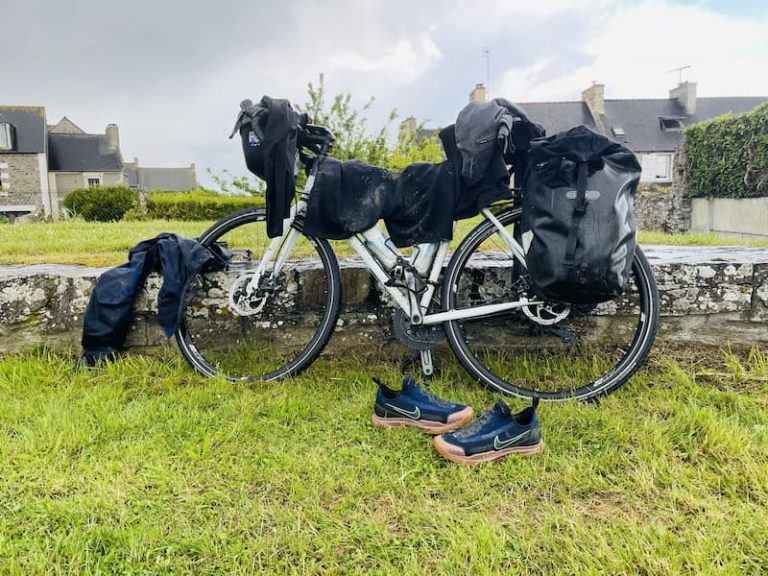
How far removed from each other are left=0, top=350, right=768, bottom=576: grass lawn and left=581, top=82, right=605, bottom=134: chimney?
102 ft

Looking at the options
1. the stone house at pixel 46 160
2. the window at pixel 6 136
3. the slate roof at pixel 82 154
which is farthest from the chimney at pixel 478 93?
the window at pixel 6 136

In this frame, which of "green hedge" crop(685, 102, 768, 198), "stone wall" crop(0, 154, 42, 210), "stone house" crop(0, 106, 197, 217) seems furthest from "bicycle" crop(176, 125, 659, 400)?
"stone wall" crop(0, 154, 42, 210)

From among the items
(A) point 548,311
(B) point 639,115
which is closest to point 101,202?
(A) point 548,311

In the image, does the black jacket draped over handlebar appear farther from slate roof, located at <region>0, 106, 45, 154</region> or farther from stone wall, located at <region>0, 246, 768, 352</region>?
slate roof, located at <region>0, 106, 45, 154</region>

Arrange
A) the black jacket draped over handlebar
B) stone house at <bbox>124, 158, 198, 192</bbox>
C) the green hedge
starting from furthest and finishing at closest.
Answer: stone house at <bbox>124, 158, 198, 192</bbox> < the green hedge < the black jacket draped over handlebar

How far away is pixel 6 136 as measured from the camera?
32969 mm

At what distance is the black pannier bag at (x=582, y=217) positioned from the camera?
2076 millimetres

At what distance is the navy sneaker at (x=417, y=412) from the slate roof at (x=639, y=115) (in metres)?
29.6

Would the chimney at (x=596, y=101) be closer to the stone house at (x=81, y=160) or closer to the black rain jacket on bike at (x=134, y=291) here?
the stone house at (x=81, y=160)

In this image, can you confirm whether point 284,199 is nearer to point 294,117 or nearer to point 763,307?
point 294,117

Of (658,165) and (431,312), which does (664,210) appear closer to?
(431,312)

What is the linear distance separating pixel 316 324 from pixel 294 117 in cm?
107

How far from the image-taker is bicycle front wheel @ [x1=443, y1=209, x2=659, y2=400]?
238cm

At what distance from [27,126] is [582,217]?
135 ft
